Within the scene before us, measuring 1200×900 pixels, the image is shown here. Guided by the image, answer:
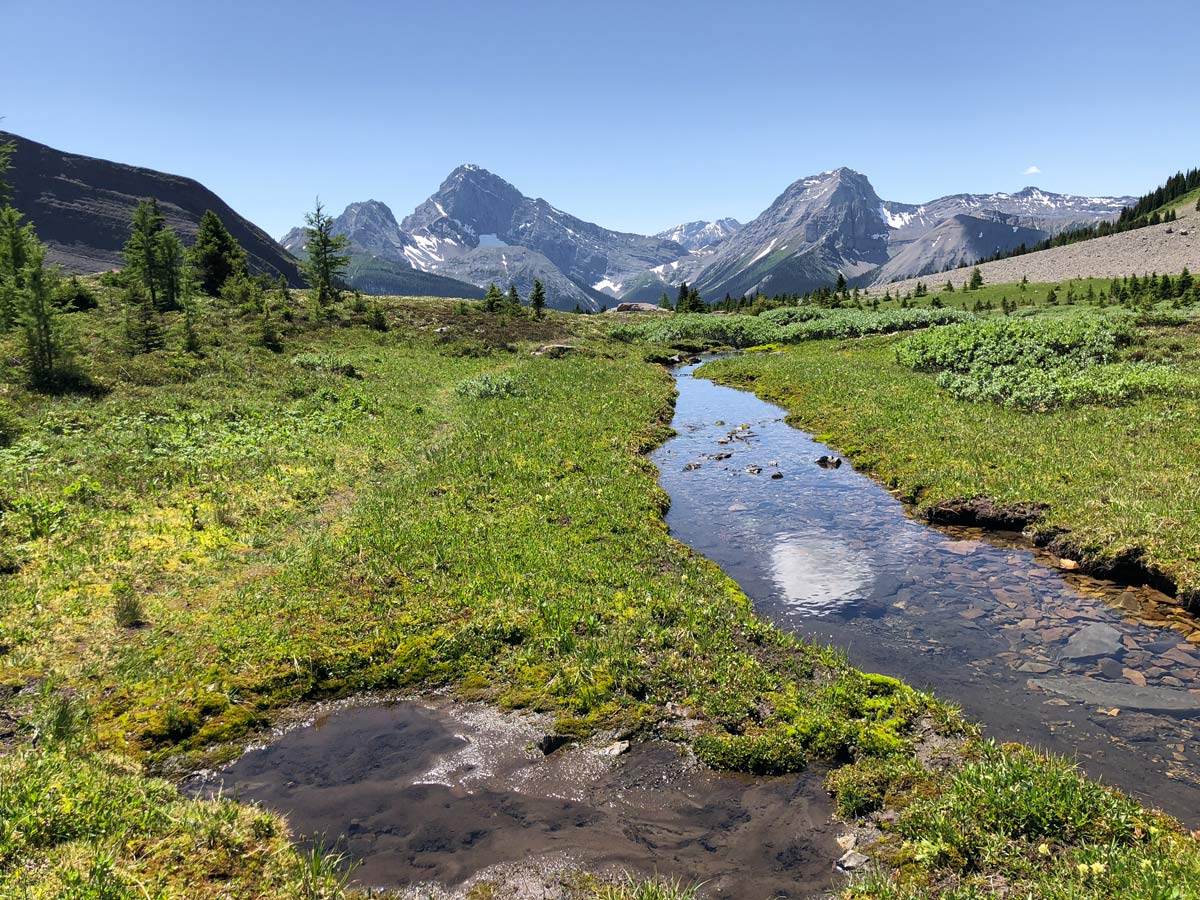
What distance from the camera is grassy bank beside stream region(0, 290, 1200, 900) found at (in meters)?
6.29

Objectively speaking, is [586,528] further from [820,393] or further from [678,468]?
[820,393]

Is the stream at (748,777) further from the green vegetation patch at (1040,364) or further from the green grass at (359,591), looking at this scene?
the green vegetation patch at (1040,364)

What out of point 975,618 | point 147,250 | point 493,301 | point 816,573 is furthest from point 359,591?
point 493,301

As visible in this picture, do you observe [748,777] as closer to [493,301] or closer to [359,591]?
[359,591]

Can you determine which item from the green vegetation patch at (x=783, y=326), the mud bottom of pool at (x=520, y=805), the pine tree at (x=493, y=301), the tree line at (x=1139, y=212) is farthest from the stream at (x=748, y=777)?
the tree line at (x=1139, y=212)

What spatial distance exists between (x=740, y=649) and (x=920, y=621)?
4.31m

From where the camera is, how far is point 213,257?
60.2 meters

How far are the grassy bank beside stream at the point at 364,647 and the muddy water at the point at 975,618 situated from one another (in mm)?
1242

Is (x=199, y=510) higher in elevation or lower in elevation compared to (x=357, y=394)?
lower

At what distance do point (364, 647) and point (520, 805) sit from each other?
4609 mm

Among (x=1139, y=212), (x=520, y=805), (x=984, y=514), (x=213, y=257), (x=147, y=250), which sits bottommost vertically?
(x=520, y=805)

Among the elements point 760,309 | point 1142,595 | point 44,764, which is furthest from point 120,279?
point 760,309

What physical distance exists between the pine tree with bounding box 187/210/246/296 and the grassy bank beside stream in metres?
40.2

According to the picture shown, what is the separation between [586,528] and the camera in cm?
1606
